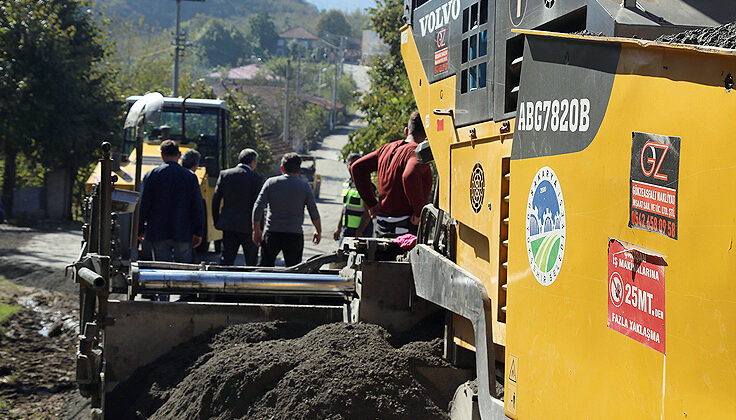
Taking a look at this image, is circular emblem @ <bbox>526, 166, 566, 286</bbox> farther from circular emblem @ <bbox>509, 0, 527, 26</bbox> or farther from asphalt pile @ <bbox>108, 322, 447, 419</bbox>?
asphalt pile @ <bbox>108, 322, 447, 419</bbox>

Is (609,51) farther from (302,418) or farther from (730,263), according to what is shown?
(302,418)

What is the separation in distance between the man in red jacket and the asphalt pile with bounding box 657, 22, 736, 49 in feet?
13.4

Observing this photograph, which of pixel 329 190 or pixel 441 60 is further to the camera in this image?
pixel 329 190

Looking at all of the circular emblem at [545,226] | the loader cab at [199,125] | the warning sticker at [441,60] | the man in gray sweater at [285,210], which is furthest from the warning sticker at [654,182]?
the loader cab at [199,125]

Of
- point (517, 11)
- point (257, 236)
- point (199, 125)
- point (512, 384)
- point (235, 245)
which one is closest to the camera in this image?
point (512, 384)

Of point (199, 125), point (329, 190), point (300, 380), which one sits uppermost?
point (199, 125)

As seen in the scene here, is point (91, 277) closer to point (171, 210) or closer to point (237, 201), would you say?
point (171, 210)

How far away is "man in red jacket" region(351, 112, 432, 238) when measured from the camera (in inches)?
266

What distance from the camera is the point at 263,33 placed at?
17925 centimetres

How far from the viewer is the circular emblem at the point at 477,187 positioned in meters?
4.07

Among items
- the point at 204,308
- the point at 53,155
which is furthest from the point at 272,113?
the point at 204,308

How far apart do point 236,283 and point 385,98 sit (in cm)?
1135

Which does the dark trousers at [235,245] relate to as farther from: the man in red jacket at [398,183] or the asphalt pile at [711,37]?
the asphalt pile at [711,37]

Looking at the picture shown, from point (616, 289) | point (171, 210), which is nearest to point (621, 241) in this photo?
point (616, 289)
